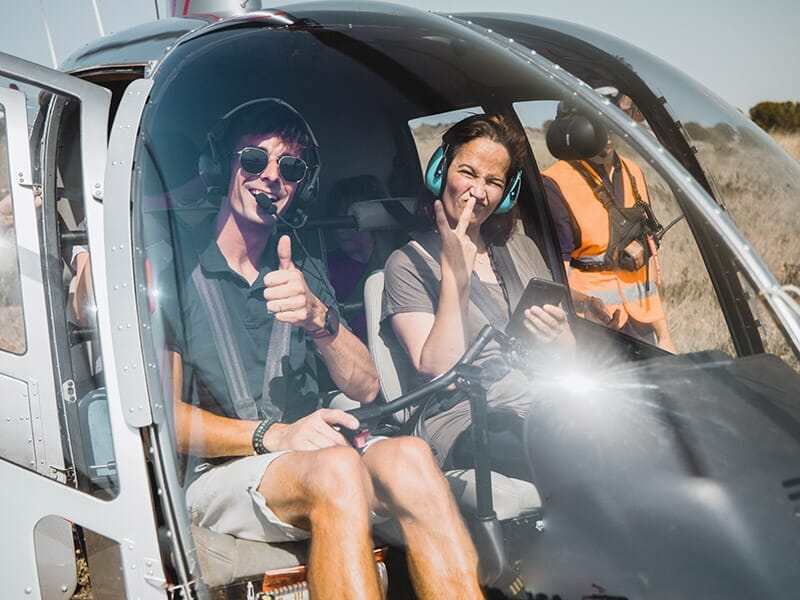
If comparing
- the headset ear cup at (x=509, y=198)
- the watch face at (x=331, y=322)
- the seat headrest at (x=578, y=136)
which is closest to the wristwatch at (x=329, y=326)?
the watch face at (x=331, y=322)

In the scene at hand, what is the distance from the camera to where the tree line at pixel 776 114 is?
21.0m

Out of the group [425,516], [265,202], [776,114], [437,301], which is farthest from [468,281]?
[776,114]

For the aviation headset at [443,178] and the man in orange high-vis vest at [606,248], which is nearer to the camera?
the man in orange high-vis vest at [606,248]

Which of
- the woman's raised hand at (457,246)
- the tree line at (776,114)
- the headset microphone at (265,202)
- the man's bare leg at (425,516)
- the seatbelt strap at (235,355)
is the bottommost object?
the man's bare leg at (425,516)

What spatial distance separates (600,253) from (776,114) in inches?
824

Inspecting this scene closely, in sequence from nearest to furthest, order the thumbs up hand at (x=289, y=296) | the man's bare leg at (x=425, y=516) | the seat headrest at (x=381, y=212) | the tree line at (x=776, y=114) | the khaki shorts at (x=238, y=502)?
1. the man's bare leg at (x=425, y=516)
2. the khaki shorts at (x=238, y=502)
3. the thumbs up hand at (x=289, y=296)
4. the seat headrest at (x=381, y=212)
5. the tree line at (x=776, y=114)

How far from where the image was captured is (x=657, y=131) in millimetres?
2199

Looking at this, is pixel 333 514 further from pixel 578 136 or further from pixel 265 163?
pixel 578 136

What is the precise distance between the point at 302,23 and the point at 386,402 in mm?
1079

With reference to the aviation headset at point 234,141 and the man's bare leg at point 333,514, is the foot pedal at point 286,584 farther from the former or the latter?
the aviation headset at point 234,141

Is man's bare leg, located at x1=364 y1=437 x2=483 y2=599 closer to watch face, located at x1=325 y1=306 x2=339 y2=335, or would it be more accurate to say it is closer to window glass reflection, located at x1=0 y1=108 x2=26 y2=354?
watch face, located at x1=325 y1=306 x2=339 y2=335

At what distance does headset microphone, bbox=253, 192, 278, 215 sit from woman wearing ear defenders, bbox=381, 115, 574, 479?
14.9 inches

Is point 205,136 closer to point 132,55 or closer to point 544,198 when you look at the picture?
point 132,55

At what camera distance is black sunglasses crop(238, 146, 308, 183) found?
7.21ft
